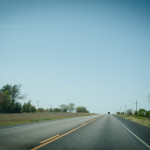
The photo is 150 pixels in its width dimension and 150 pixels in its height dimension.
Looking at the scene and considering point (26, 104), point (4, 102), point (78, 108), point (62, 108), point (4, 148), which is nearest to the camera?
point (4, 148)

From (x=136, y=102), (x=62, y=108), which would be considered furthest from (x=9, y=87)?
(x=62, y=108)

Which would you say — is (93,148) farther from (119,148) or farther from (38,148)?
(38,148)

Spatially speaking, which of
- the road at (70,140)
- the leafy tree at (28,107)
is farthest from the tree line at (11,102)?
the road at (70,140)

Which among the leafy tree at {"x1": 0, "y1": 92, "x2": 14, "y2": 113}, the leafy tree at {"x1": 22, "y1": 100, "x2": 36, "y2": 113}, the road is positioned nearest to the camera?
the road

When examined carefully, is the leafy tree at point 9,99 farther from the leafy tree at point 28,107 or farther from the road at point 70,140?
the road at point 70,140

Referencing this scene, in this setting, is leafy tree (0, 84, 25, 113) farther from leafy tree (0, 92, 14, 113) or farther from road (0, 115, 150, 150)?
road (0, 115, 150, 150)

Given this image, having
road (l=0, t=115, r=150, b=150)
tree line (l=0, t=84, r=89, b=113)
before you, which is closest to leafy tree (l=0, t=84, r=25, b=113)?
tree line (l=0, t=84, r=89, b=113)

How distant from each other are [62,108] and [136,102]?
114 m

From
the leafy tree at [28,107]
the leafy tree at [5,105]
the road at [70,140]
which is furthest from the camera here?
the leafy tree at [28,107]

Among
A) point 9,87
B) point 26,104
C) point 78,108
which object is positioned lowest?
point 78,108

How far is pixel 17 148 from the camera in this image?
485 cm

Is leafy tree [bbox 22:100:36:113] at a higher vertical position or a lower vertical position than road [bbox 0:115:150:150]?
lower

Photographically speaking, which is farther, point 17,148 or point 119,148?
point 119,148

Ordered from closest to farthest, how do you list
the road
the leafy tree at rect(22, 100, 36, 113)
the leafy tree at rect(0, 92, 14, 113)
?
1. the road
2. the leafy tree at rect(0, 92, 14, 113)
3. the leafy tree at rect(22, 100, 36, 113)
